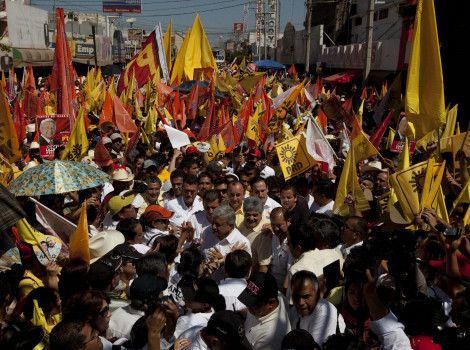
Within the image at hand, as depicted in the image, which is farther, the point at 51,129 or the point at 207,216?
the point at 51,129

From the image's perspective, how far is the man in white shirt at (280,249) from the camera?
4.35m

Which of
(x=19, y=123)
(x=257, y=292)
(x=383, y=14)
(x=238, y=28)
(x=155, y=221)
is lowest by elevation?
(x=155, y=221)

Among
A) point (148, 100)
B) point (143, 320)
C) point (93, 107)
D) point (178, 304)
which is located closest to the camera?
point (143, 320)

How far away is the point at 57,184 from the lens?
4645mm

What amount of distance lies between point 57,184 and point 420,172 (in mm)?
3460

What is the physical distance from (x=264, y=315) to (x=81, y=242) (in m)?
1.57

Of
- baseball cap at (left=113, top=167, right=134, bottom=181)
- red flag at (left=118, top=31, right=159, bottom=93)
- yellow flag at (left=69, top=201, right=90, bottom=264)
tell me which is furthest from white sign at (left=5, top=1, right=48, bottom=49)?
yellow flag at (left=69, top=201, right=90, bottom=264)

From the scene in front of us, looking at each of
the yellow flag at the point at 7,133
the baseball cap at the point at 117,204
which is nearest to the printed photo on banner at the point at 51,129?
the yellow flag at the point at 7,133

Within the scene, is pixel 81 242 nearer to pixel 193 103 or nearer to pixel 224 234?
pixel 224 234

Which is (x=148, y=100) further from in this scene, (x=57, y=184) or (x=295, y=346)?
(x=295, y=346)

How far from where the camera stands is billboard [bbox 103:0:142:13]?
181ft

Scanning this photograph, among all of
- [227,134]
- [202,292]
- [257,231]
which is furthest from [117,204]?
[227,134]

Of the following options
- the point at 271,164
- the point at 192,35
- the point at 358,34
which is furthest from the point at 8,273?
the point at 358,34

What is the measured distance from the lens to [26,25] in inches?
1286
